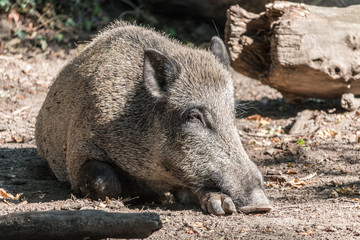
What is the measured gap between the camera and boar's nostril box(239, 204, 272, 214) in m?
5.04

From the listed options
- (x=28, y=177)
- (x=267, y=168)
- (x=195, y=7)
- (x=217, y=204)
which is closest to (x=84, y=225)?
(x=217, y=204)

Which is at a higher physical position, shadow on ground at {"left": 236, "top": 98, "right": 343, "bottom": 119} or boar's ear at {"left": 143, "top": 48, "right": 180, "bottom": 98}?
boar's ear at {"left": 143, "top": 48, "right": 180, "bottom": 98}

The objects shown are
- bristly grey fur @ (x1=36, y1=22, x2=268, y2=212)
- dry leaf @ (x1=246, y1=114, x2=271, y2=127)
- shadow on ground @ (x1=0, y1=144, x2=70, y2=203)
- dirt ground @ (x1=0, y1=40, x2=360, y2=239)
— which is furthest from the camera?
dry leaf @ (x1=246, y1=114, x2=271, y2=127)

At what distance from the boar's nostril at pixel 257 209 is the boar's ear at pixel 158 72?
1.51 meters

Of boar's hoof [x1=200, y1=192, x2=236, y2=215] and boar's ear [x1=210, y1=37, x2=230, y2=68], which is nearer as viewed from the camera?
boar's hoof [x1=200, y1=192, x2=236, y2=215]

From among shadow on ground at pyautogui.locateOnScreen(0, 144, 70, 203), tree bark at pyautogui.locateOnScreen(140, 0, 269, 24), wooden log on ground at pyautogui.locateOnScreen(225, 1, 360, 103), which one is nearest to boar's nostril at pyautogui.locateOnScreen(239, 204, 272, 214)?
shadow on ground at pyautogui.locateOnScreen(0, 144, 70, 203)

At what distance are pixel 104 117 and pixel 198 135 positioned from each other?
1151 mm

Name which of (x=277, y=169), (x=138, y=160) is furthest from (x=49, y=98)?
(x=277, y=169)

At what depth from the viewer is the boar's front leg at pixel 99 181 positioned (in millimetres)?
5789

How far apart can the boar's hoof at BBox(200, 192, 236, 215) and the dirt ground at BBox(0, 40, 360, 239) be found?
8cm

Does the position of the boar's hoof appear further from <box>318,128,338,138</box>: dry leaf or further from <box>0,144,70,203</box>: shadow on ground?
<box>318,128,338,138</box>: dry leaf

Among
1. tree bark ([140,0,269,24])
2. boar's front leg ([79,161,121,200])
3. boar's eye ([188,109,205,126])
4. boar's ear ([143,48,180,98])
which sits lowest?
boar's front leg ([79,161,121,200])

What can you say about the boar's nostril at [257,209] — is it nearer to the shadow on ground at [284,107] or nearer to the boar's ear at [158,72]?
the boar's ear at [158,72]

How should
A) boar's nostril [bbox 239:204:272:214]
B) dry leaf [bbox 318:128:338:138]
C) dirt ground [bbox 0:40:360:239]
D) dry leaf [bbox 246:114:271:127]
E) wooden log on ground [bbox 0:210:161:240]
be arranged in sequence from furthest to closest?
1. dry leaf [bbox 246:114:271:127]
2. dry leaf [bbox 318:128:338:138]
3. boar's nostril [bbox 239:204:272:214]
4. dirt ground [bbox 0:40:360:239]
5. wooden log on ground [bbox 0:210:161:240]
